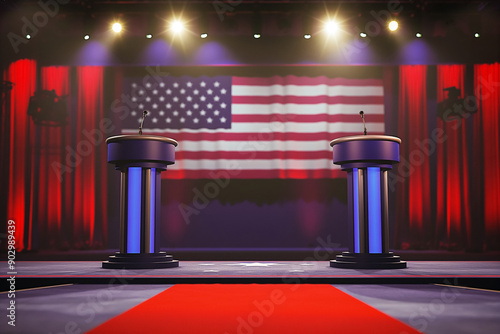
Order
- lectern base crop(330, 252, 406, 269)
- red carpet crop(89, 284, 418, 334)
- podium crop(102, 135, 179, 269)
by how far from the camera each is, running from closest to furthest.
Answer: red carpet crop(89, 284, 418, 334)
lectern base crop(330, 252, 406, 269)
podium crop(102, 135, 179, 269)

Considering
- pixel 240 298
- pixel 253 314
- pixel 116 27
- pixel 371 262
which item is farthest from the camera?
pixel 116 27

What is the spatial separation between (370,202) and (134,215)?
7.03 ft

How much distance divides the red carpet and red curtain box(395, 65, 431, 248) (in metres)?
3.82

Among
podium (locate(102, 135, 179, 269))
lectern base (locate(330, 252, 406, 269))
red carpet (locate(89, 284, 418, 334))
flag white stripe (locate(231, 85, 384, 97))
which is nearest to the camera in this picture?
red carpet (locate(89, 284, 418, 334))

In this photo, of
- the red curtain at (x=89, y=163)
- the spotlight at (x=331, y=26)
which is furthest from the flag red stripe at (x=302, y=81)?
the red curtain at (x=89, y=163)

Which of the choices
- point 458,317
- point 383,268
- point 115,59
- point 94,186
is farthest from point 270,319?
point 115,59

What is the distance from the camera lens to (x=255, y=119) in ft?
21.9

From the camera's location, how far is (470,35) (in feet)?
22.2

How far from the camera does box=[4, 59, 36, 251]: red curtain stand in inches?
255

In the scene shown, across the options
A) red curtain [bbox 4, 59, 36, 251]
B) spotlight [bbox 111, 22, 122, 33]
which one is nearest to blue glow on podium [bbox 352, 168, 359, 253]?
spotlight [bbox 111, 22, 122, 33]

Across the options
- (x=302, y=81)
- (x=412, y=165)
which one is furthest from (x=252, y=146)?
(x=412, y=165)

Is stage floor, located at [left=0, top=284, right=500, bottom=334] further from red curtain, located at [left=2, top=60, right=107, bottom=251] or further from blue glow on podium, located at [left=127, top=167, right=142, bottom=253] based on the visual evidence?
red curtain, located at [left=2, top=60, right=107, bottom=251]

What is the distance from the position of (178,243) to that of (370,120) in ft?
10.5

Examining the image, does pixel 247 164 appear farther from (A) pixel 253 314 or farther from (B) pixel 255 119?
(A) pixel 253 314
